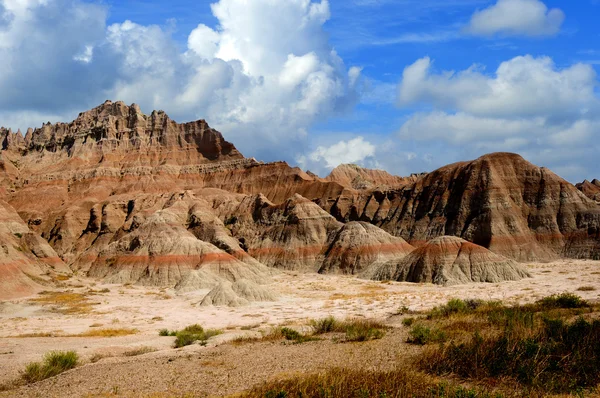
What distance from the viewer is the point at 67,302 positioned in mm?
48406

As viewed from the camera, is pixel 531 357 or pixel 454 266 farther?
pixel 454 266

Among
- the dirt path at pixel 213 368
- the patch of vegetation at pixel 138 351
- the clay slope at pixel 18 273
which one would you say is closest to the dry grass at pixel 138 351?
the patch of vegetation at pixel 138 351

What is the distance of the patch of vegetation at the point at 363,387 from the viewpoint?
10977 millimetres

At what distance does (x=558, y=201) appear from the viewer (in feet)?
279

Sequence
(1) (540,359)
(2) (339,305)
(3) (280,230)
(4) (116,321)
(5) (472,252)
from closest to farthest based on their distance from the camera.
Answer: (1) (540,359)
(4) (116,321)
(2) (339,305)
(5) (472,252)
(3) (280,230)

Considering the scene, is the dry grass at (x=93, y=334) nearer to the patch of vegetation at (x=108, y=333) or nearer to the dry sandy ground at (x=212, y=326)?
the patch of vegetation at (x=108, y=333)

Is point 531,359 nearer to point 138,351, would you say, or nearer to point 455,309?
point 455,309

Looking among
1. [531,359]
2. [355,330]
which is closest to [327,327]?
[355,330]

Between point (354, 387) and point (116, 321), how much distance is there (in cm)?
3067

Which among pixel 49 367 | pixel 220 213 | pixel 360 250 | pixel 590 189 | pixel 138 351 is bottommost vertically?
pixel 138 351

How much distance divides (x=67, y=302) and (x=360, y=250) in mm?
46930

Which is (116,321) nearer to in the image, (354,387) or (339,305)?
(339,305)

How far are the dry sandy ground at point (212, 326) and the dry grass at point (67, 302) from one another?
69 cm

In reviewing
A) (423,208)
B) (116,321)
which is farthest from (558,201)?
(116,321)
